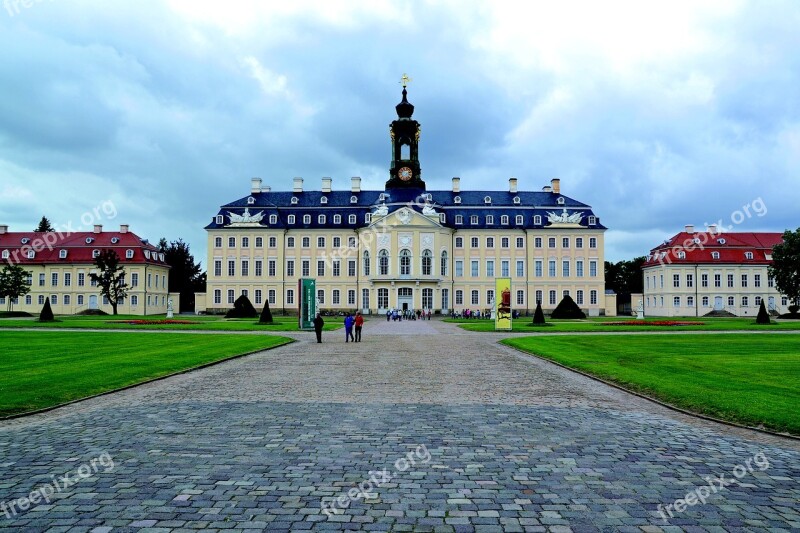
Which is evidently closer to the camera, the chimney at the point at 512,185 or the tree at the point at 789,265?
the tree at the point at 789,265

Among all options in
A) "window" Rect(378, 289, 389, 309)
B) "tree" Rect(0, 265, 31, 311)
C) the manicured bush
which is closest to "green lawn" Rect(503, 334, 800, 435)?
the manicured bush

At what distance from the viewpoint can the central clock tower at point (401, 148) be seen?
261ft

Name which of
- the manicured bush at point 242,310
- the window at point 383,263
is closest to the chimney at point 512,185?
the window at point 383,263

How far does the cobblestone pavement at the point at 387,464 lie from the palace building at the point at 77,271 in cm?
6912

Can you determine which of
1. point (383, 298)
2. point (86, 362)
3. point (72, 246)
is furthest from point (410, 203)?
point (86, 362)

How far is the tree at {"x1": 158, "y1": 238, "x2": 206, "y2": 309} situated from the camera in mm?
96500

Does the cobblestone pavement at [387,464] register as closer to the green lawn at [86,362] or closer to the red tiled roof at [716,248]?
the green lawn at [86,362]

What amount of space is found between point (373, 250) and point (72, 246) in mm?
38777

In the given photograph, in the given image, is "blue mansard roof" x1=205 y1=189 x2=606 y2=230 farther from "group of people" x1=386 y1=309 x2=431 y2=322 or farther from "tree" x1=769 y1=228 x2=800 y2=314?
"tree" x1=769 y1=228 x2=800 y2=314

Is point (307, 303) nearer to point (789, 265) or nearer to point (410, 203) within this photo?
point (410, 203)

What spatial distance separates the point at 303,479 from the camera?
7.09 metres

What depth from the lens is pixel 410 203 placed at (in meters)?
75.8

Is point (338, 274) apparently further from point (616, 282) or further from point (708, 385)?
point (708, 385)

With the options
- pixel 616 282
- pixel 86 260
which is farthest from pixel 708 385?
pixel 616 282
